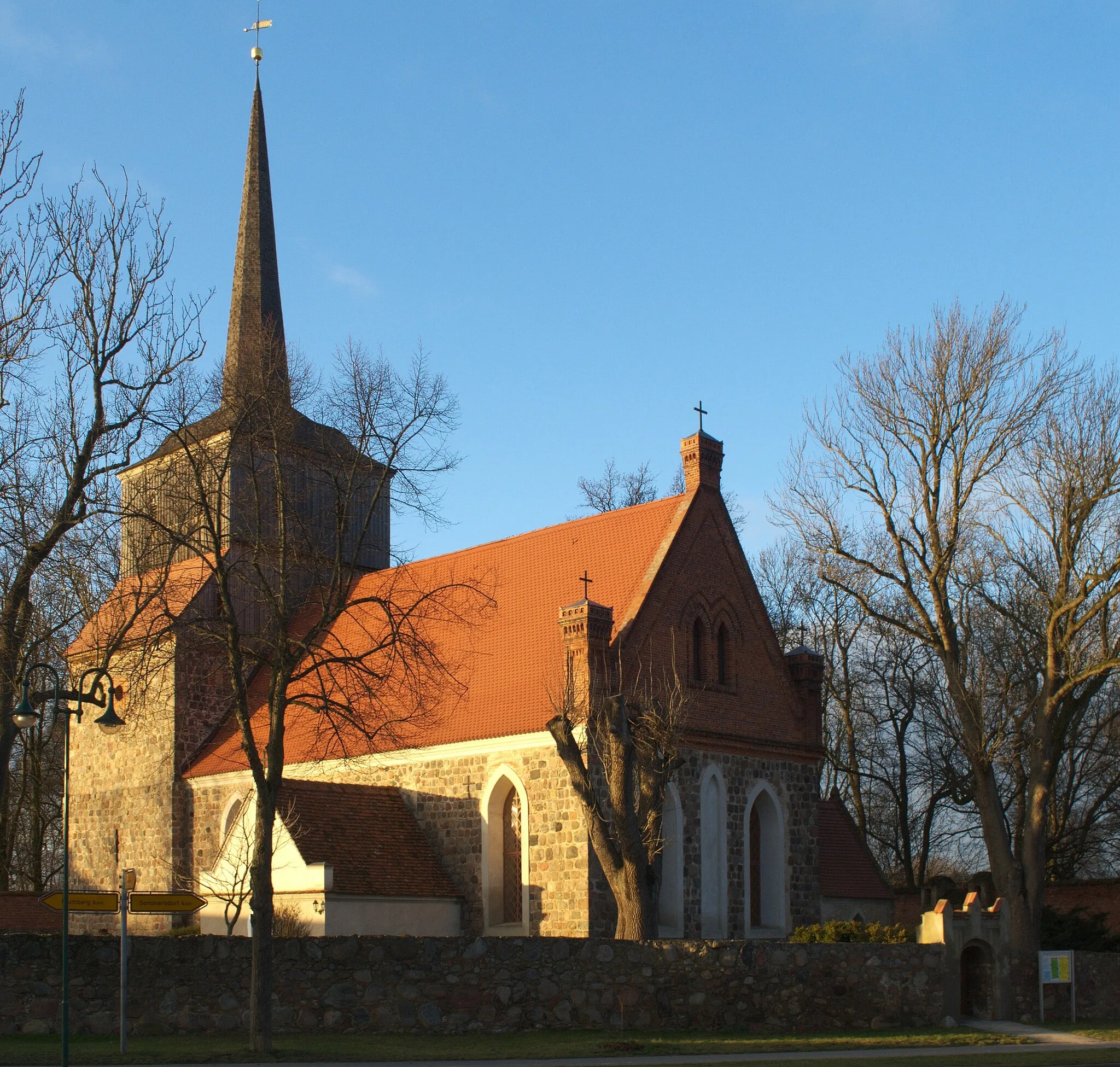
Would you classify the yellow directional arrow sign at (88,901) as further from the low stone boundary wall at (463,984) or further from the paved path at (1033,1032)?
the paved path at (1033,1032)

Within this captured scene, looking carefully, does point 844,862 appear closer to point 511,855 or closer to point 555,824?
point 511,855

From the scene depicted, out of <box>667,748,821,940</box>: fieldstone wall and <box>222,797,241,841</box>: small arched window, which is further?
<box>222,797,241,841</box>: small arched window

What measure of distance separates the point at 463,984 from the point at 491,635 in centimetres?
1049

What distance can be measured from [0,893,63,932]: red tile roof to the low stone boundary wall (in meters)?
10.8

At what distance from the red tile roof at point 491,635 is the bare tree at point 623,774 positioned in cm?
136

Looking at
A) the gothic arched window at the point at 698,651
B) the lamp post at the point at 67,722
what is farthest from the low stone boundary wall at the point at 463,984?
the gothic arched window at the point at 698,651

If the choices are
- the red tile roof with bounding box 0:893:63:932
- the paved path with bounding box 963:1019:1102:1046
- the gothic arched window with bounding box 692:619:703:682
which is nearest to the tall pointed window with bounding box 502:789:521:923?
the gothic arched window with bounding box 692:619:703:682

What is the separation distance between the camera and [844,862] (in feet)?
Answer: 96.8

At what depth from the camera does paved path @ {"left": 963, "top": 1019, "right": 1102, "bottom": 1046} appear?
20.2 meters

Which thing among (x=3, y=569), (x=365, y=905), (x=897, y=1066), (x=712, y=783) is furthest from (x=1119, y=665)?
(x=3, y=569)

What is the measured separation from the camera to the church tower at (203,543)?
17.6 m

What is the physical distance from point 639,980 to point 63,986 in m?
7.99

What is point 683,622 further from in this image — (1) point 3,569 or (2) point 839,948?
(1) point 3,569

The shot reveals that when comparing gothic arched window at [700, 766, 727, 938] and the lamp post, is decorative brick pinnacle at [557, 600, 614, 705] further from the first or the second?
the lamp post
